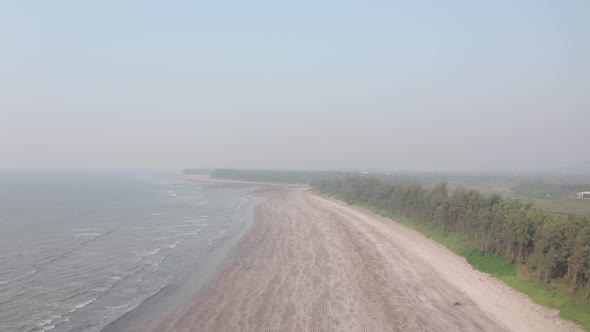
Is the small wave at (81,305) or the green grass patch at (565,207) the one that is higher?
the green grass patch at (565,207)

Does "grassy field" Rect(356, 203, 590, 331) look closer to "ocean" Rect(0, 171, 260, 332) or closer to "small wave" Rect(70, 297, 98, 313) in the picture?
"ocean" Rect(0, 171, 260, 332)

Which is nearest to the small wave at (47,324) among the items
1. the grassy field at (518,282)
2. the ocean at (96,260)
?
the ocean at (96,260)

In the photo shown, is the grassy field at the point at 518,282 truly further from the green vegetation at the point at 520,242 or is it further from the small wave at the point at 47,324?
the small wave at the point at 47,324

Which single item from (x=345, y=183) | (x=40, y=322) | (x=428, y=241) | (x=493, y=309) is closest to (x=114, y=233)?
(x=40, y=322)

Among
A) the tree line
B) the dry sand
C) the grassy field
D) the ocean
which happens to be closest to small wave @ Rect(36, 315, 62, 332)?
the ocean

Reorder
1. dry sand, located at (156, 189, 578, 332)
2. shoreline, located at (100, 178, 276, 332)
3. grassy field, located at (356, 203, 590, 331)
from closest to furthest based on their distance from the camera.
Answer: shoreline, located at (100, 178, 276, 332) → dry sand, located at (156, 189, 578, 332) → grassy field, located at (356, 203, 590, 331)

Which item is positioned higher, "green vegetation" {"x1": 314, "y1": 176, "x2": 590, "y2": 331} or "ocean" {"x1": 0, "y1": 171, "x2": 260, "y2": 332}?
"green vegetation" {"x1": 314, "y1": 176, "x2": 590, "y2": 331}

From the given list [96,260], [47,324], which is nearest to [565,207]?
[96,260]
